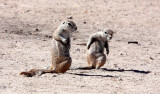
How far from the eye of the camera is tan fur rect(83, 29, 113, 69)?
1078 cm

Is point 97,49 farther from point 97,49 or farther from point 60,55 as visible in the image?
point 60,55

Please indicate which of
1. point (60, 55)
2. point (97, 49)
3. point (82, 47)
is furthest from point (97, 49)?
point (82, 47)

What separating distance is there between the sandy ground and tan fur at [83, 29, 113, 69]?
0.71 feet

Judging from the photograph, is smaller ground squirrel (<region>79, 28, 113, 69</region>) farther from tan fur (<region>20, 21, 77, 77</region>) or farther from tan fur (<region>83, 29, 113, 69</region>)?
tan fur (<region>20, 21, 77, 77</region>)

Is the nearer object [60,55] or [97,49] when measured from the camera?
[60,55]

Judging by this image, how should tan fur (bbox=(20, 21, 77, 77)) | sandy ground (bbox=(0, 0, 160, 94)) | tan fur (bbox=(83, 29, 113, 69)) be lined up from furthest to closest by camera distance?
tan fur (bbox=(83, 29, 113, 69))
tan fur (bbox=(20, 21, 77, 77))
sandy ground (bbox=(0, 0, 160, 94))

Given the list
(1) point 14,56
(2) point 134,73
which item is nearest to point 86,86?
(2) point 134,73

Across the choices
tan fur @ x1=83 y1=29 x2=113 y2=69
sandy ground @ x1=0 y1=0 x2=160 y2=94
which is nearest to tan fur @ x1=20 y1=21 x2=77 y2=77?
sandy ground @ x1=0 y1=0 x2=160 y2=94

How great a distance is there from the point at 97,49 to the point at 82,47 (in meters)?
1.97

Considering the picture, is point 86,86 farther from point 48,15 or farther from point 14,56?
point 48,15

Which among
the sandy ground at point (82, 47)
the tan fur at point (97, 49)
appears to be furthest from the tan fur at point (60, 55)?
the tan fur at point (97, 49)

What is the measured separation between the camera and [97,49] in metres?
10.9

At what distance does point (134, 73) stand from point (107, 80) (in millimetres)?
1053

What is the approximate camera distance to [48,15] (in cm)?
1625
